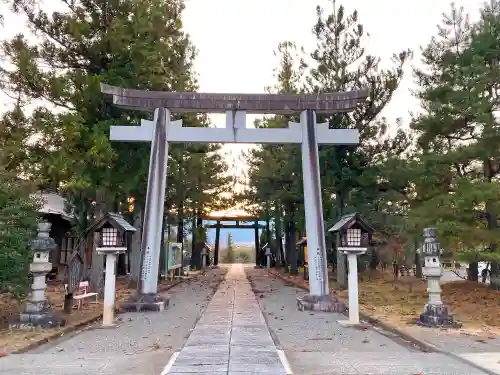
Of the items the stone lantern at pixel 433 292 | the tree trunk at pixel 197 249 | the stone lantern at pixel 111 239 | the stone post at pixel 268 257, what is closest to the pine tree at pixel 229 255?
the stone post at pixel 268 257

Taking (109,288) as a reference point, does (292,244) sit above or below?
above

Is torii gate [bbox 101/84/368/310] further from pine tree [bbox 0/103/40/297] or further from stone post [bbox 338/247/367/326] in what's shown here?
pine tree [bbox 0/103/40/297]

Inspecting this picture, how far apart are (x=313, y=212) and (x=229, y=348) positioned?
6.59 meters

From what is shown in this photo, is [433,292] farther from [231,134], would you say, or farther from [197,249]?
[197,249]

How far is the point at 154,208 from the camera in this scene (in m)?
12.5

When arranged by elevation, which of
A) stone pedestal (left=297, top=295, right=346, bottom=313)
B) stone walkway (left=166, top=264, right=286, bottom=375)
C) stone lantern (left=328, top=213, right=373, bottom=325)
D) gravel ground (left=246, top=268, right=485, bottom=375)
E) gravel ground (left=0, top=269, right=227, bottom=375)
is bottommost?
gravel ground (left=246, top=268, right=485, bottom=375)

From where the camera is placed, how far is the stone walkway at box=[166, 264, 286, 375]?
5652mm

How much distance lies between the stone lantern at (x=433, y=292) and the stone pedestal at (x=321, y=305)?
273cm

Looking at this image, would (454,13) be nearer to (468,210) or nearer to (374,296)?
(468,210)

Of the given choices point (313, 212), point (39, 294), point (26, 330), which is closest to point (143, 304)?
point (39, 294)

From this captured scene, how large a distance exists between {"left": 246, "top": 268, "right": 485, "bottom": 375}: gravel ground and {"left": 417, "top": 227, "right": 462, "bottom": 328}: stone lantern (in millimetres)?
1055

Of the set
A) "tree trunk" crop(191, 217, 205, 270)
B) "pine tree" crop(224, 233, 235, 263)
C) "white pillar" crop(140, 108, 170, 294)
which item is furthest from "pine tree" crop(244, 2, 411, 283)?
"pine tree" crop(224, 233, 235, 263)

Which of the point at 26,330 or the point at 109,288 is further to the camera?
the point at 109,288

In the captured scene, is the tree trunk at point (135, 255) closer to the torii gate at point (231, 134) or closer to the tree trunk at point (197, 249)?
the torii gate at point (231, 134)
